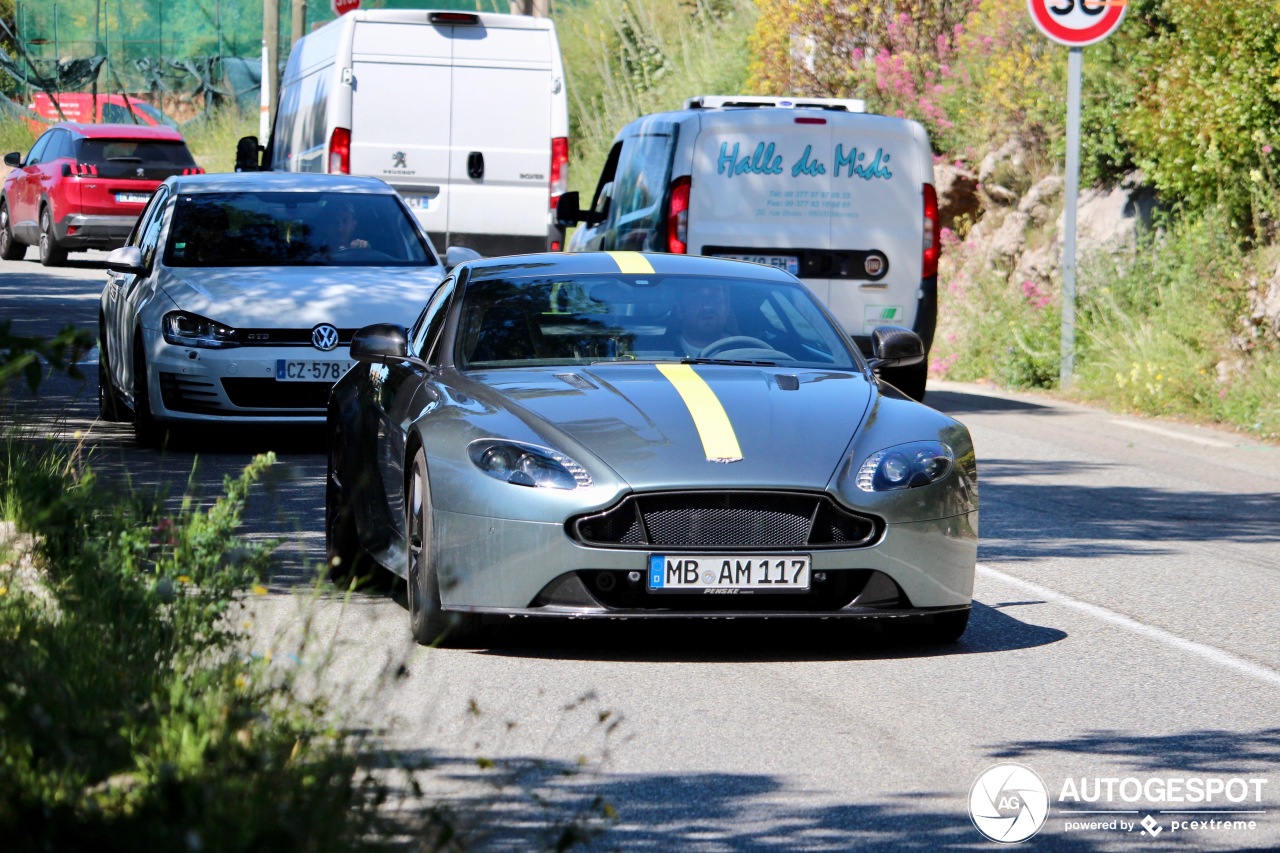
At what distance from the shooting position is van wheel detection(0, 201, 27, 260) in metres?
31.2

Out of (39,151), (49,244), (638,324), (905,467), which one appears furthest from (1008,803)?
(39,151)

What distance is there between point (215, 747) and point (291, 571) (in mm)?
4251

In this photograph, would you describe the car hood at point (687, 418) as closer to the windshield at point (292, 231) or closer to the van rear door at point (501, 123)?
the windshield at point (292, 231)

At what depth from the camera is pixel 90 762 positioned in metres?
3.64

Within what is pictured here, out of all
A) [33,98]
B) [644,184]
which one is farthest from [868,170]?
[33,98]

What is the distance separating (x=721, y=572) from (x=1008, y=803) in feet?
5.63

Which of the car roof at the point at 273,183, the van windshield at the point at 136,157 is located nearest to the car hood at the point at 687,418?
the car roof at the point at 273,183

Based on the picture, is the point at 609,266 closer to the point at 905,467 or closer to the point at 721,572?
the point at 905,467

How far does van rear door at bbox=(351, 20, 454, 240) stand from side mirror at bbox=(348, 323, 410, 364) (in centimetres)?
1153

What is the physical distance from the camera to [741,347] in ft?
26.3

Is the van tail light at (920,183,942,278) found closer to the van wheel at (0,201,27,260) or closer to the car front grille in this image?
the car front grille

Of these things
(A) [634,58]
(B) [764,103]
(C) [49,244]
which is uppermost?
(A) [634,58]

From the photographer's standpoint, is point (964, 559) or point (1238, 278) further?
point (1238, 278)

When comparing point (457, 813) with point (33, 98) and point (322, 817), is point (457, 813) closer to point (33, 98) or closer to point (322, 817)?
point (322, 817)
